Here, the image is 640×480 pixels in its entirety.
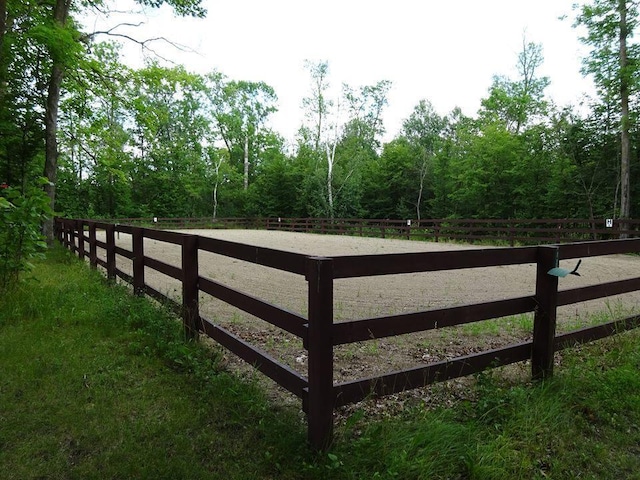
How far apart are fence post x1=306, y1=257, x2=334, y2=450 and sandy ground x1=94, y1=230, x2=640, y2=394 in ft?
3.61

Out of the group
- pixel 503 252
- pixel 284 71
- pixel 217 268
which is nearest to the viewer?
pixel 503 252

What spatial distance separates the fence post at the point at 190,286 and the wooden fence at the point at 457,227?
13.4 meters

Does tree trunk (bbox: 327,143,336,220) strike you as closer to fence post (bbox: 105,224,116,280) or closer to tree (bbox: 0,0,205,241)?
tree (bbox: 0,0,205,241)

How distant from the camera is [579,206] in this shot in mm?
20672

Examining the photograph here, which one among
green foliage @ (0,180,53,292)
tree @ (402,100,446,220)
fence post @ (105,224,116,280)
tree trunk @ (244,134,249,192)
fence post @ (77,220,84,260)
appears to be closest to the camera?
green foliage @ (0,180,53,292)

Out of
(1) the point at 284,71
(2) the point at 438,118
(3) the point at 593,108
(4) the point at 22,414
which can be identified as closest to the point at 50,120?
(4) the point at 22,414

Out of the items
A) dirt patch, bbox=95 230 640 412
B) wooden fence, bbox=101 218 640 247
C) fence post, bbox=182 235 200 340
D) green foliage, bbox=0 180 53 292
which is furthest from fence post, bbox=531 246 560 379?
wooden fence, bbox=101 218 640 247

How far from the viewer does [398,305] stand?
600 centimetres

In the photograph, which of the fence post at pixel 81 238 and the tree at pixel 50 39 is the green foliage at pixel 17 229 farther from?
the tree at pixel 50 39

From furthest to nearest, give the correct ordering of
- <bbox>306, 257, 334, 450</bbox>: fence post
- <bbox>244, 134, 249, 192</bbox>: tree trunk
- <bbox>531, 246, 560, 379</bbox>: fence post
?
1. <bbox>244, 134, 249, 192</bbox>: tree trunk
2. <bbox>531, 246, 560, 379</bbox>: fence post
3. <bbox>306, 257, 334, 450</bbox>: fence post

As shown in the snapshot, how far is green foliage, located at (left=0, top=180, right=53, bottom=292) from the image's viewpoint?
5.35 meters

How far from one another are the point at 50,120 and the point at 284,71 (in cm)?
3772

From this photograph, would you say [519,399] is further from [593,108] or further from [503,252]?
[593,108]

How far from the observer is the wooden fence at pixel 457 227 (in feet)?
48.9
